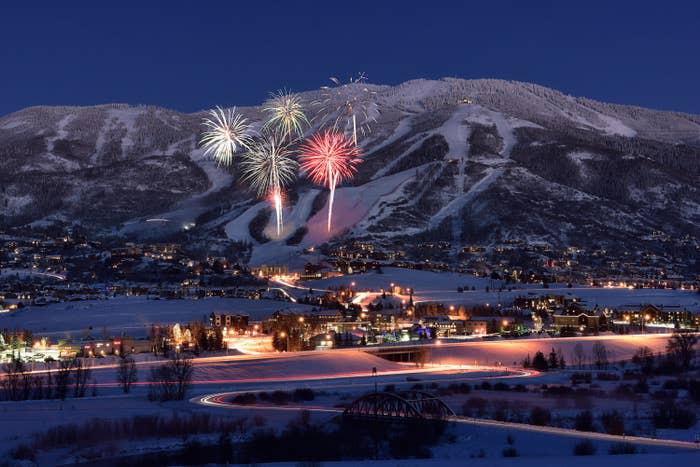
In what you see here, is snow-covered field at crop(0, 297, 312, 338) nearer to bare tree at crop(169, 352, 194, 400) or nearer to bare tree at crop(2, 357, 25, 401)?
bare tree at crop(2, 357, 25, 401)

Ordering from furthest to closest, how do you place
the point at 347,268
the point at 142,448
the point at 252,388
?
1. the point at 347,268
2. the point at 252,388
3. the point at 142,448

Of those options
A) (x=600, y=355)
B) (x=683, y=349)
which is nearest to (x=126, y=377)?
(x=600, y=355)

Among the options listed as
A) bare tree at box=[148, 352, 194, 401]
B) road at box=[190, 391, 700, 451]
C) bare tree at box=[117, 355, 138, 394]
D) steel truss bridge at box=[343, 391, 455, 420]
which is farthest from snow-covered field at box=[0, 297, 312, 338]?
steel truss bridge at box=[343, 391, 455, 420]

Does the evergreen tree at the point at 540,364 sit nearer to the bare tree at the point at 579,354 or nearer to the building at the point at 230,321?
the bare tree at the point at 579,354

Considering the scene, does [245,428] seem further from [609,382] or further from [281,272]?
[281,272]

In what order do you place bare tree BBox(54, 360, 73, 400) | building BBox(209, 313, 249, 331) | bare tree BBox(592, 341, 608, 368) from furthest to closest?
building BBox(209, 313, 249, 331)
bare tree BBox(592, 341, 608, 368)
bare tree BBox(54, 360, 73, 400)

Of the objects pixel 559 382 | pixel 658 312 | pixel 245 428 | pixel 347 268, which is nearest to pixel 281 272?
pixel 347 268

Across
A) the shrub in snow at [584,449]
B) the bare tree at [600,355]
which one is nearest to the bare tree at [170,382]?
the shrub in snow at [584,449]
